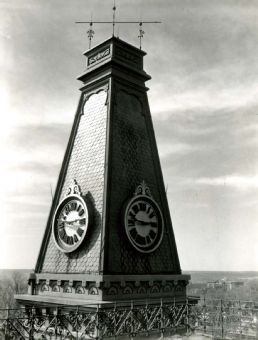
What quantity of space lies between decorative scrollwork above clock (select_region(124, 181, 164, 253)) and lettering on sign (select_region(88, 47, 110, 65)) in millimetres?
6099

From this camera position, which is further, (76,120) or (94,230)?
(76,120)

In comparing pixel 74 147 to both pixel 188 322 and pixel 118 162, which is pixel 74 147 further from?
pixel 188 322

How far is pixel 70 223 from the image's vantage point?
1378cm

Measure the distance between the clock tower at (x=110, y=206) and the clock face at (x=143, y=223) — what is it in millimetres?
38

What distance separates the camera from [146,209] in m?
14.1

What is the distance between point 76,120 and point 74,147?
1.35m

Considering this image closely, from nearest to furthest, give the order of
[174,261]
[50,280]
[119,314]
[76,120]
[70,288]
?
[119,314] → [70,288] → [50,280] → [174,261] → [76,120]

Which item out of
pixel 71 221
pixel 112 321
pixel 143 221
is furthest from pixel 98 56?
pixel 112 321

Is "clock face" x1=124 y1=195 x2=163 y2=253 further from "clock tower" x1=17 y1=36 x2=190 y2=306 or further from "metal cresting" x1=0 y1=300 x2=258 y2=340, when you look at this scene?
"metal cresting" x1=0 y1=300 x2=258 y2=340

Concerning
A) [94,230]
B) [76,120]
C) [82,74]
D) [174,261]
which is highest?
[82,74]

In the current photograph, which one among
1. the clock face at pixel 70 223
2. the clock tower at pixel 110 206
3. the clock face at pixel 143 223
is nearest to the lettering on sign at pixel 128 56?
the clock tower at pixel 110 206

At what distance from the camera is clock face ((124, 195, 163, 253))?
43.3 ft

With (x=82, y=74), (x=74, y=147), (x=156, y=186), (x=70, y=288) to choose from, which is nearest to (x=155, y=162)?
(x=156, y=186)

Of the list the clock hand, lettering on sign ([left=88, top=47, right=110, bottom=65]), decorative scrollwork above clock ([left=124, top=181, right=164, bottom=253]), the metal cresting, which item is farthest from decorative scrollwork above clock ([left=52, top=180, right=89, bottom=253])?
lettering on sign ([left=88, top=47, right=110, bottom=65])
